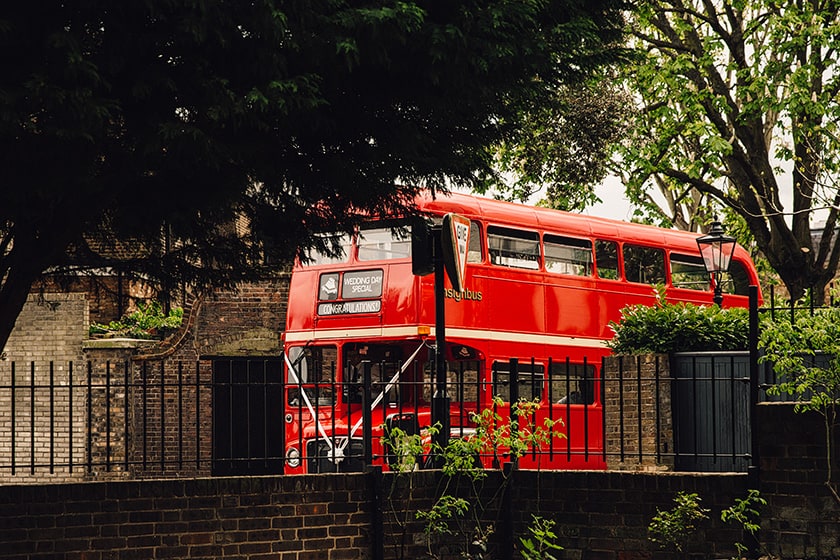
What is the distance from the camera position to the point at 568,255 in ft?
68.7

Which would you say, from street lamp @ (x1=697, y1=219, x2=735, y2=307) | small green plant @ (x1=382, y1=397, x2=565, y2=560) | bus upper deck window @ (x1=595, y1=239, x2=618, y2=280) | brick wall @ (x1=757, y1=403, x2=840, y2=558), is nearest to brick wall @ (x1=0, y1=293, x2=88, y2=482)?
bus upper deck window @ (x1=595, y1=239, x2=618, y2=280)

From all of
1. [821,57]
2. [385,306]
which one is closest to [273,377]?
[385,306]

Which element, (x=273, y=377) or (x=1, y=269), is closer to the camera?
(x=1, y=269)

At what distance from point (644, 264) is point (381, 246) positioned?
532cm

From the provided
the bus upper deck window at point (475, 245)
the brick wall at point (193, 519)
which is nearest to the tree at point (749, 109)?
the bus upper deck window at point (475, 245)

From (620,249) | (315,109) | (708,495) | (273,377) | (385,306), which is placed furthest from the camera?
(273,377)

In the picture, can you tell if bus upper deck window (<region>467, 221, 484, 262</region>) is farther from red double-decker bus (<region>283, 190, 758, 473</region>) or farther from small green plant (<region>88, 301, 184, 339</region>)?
small green plant (<region>88, 301, 184, 339</region>)

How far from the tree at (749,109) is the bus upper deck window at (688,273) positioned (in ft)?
10.5

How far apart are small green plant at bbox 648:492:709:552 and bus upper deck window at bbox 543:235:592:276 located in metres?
9.44

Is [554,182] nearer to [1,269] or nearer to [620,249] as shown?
[620,249]

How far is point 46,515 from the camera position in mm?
10664

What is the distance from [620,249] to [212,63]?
43.4 ft

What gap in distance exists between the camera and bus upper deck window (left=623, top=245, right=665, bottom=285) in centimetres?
2197

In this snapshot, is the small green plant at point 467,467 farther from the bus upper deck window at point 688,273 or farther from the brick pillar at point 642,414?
the bus upper deck window at point 688,273
